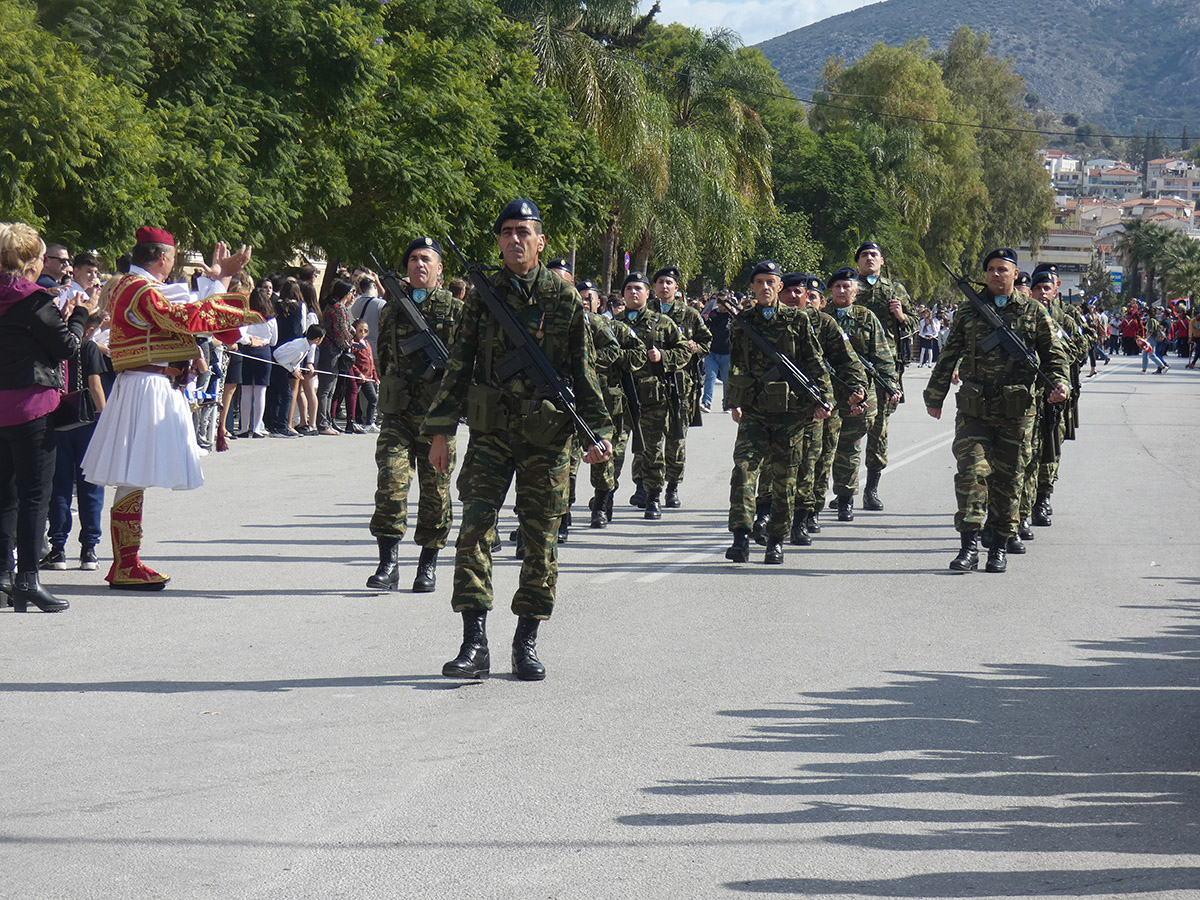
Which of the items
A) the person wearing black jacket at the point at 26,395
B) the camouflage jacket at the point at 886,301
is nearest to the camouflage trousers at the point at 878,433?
the camouflage jacket at the point at 886,301

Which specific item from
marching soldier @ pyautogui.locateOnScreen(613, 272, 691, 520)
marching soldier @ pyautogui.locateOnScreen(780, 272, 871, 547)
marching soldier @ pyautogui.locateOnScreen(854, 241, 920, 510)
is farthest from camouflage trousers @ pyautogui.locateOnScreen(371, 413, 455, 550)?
marching soldier @ pyautogui.locateOnScreen(854, 241, 920, 510)

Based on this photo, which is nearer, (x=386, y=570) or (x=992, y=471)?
(x=386, y=570)

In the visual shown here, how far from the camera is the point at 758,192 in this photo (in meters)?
47.8

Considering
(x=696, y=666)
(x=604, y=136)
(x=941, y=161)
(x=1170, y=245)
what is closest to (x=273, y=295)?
(x=696, y=666)

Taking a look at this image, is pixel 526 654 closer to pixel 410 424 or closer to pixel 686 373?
pixel 410 424

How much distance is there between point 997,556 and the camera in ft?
34.3

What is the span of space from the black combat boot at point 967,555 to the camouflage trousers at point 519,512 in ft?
14.3

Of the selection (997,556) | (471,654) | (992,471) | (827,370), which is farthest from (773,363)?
(471,654)

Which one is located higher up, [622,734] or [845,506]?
[845,506]

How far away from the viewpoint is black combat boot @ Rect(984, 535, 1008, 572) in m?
10.4

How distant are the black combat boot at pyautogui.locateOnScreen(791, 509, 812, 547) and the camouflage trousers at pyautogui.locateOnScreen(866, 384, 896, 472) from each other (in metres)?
2.17

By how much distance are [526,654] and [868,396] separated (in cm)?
664

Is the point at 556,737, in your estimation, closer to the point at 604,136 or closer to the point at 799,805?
the point at 799,805

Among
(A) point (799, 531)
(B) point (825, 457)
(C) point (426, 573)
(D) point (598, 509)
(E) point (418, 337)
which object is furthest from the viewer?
(B) point (825, 457)
